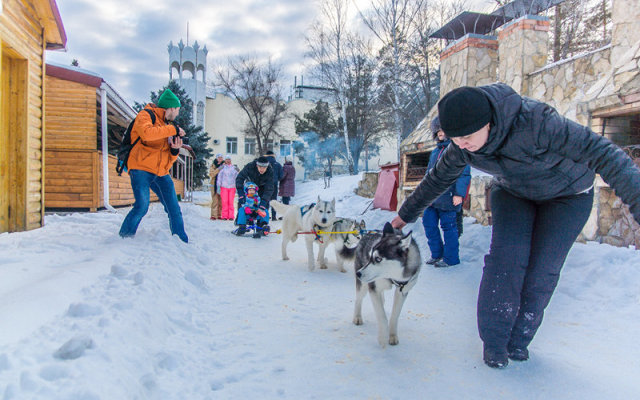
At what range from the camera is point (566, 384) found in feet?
6.84

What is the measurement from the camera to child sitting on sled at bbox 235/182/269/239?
7727 millimetres

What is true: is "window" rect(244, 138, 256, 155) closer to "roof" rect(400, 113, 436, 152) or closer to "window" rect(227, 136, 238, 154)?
"window" rect(227, 136, 238, 154)

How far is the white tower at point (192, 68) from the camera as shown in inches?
1388

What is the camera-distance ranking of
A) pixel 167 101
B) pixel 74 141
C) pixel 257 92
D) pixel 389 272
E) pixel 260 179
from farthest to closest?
1. pixel 257 92
2. pixel 74 141
3. pixel 260 179
4. pixel 167 101
5. pixel 389 272

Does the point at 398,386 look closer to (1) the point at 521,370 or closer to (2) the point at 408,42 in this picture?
(1) the point at 521,370

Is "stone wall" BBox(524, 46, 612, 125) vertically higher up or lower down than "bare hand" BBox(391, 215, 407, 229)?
higher up

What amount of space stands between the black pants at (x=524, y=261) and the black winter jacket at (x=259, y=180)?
19.8 ft

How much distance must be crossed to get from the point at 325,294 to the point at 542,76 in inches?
238

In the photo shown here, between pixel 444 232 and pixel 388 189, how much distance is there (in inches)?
203

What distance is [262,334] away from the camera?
275 centimetres

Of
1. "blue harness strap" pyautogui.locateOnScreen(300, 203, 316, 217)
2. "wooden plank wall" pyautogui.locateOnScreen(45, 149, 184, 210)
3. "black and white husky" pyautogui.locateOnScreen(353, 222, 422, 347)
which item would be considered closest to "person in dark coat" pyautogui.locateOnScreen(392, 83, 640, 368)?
"black and white husky" pyautogui.locateOnScreen(353, 222, 422, 347)

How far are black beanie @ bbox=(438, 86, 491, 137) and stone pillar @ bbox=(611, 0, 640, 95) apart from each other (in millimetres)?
4193

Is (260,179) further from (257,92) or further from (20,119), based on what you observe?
(257,92)

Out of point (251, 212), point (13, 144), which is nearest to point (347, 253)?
point (251, 212)
